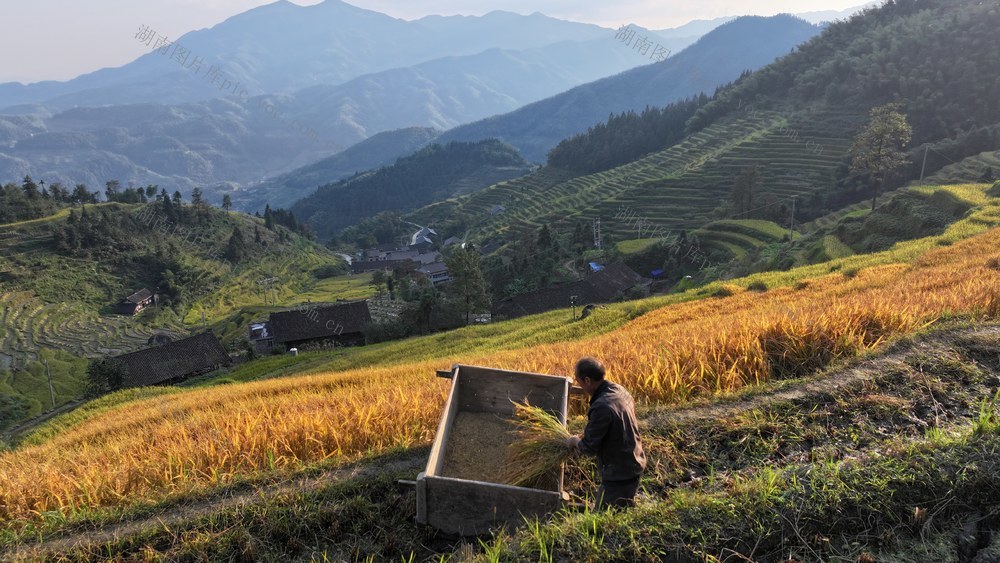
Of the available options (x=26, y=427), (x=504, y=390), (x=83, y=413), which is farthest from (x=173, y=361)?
(x=504, y=390)

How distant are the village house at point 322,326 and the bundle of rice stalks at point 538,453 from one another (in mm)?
45174

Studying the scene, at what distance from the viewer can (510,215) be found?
337 ft

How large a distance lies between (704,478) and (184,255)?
10662 centimetres

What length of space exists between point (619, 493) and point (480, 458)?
5.12 feet

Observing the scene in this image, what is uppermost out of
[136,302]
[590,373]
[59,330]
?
[590,373]

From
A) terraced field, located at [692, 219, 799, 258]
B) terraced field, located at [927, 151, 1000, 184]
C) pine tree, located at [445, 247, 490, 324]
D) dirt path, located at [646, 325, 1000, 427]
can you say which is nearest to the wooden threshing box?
dirt path, located at [646, 325, 1000, 427]

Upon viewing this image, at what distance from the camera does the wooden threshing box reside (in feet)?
12.7

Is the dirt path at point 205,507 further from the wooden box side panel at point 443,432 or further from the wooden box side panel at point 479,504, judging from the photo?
the wooden box side panel at point 479,504

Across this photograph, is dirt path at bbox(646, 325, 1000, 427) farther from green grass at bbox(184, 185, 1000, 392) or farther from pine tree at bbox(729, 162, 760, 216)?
pine tree at bbox(729, 162, 760, 216)

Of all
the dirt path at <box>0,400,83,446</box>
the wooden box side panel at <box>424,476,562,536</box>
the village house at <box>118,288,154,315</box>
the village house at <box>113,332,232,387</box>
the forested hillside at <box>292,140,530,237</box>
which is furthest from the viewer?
the forested hillside at <box>292,140,530,237</box>

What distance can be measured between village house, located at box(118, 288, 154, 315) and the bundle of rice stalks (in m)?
89.0

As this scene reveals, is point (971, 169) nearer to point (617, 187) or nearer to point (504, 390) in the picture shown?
point (617, 187)

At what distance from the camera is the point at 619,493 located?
3.94 metres

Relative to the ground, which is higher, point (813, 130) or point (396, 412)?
point (813, 130)
